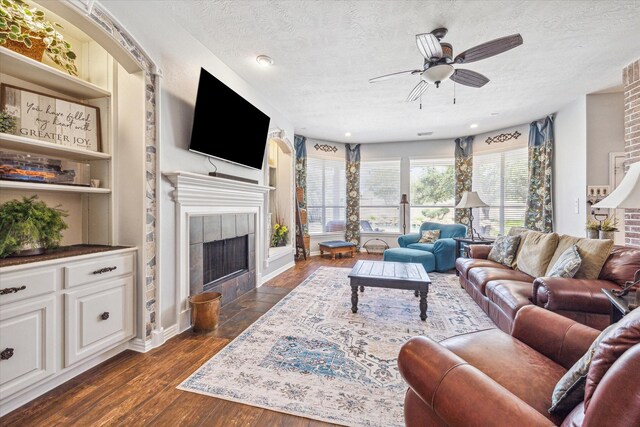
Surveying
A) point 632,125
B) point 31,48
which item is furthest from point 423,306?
point 31,48

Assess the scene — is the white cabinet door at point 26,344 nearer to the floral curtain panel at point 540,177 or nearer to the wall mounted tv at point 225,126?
the wall mounted tv at point 225,126

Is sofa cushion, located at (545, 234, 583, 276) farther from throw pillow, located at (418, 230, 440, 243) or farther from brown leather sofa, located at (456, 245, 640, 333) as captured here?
throw pillow, located at (418, 230, 440, 243)

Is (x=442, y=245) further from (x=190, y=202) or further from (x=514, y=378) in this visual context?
(x=190, y=202)

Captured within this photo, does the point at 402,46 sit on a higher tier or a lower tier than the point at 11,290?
higher

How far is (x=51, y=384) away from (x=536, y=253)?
14.0ft

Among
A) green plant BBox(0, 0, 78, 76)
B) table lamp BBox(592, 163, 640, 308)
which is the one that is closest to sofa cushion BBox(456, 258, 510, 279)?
table lamp BBox(592, 163, 640, 308)

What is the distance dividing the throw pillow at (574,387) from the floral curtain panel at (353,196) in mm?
6029

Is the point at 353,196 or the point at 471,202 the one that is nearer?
the point at 471,202

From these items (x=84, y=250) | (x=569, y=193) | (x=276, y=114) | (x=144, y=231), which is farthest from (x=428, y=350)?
(x=569, y=193)

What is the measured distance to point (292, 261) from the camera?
17.5ft

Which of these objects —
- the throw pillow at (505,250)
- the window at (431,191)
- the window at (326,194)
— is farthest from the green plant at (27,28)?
the window at (431,191)

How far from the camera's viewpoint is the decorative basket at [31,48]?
1729mm

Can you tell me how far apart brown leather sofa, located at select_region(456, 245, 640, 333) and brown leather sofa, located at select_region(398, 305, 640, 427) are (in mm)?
805

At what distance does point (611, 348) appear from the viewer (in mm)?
773
